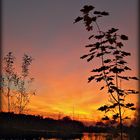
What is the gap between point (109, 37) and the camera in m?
8.64

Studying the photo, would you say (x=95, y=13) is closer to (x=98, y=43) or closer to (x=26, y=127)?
(x=98, y=43)

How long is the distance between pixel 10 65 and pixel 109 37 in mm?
25532

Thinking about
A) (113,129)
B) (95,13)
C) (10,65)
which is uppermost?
(10,65)

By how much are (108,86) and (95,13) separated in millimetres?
1622

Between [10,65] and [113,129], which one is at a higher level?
[10,65]

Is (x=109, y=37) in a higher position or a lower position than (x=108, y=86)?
higher

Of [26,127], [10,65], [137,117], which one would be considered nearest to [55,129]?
[26,127]

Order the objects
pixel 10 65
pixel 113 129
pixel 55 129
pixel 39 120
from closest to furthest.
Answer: pixel 113 129 < pixel 10 65 < pixel 39 120 < pixel 55 129

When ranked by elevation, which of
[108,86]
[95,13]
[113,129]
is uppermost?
[95,13]

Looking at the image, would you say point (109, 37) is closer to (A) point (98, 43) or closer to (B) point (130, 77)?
(A) point (98, 43)

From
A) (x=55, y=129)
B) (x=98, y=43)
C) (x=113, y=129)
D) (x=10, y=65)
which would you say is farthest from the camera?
(x=55, y=129)

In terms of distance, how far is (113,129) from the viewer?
10562mm

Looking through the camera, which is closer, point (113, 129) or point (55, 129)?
point (113, 129)

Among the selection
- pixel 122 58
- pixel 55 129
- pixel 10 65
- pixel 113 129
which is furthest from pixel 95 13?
pixel 55 129
